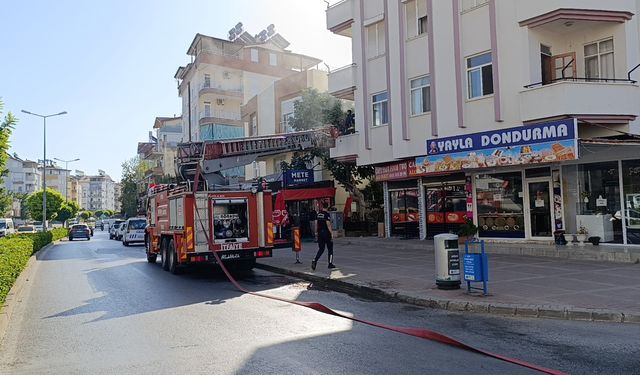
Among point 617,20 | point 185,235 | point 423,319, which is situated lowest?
point 423,319

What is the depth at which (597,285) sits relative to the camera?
10.3 m

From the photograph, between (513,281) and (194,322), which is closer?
(194,322)

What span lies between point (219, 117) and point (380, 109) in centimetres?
3167

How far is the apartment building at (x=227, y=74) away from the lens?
51.4m

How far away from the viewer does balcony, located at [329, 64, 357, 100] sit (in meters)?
23.6

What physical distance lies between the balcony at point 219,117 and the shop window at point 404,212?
30.8 meters

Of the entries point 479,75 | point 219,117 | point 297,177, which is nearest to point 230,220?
point 479,75

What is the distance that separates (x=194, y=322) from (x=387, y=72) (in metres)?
15.8

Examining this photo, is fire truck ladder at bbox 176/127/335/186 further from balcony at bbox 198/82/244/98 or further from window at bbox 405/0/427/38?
balcony at bbox 198/82/244/98

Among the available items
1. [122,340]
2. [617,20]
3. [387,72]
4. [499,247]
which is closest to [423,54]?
[387,72]

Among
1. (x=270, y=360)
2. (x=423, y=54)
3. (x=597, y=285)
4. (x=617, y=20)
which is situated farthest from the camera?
(x=423, y=54)

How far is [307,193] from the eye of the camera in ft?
90.0

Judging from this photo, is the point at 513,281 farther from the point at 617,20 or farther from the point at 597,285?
the point at 617,20

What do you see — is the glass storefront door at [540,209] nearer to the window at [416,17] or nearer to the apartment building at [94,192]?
the window at [416,17]
